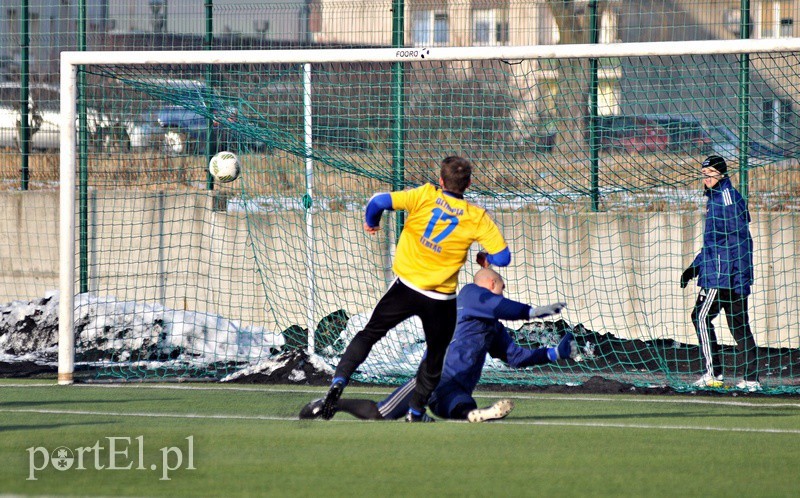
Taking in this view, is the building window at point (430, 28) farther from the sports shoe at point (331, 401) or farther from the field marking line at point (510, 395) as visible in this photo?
the sports shoe at point (331, 401)

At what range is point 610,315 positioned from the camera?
416 inches

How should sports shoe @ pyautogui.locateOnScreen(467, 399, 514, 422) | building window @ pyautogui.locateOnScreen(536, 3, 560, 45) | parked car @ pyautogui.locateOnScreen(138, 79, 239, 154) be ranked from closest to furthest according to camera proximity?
1. sports shoe @ pyautogui.locateOnScreen(467, 399, 514, 422)
2. parked car @ pyautogui.locateOnScreen(138, 79, 239, 154)
3. building window @ pyautogui.locateOnScreen(536, 3, 560, 45)

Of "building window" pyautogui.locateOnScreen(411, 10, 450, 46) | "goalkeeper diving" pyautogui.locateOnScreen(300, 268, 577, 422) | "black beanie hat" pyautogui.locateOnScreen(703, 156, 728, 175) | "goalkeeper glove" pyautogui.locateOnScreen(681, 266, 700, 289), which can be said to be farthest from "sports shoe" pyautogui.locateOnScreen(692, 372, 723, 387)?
"building window" pyautogui.locateOnScreen(411, 10, 450, 46)

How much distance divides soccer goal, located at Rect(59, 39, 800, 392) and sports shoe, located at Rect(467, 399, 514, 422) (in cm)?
282

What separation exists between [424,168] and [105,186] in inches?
142

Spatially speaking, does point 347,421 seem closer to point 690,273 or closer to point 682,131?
point 690,273

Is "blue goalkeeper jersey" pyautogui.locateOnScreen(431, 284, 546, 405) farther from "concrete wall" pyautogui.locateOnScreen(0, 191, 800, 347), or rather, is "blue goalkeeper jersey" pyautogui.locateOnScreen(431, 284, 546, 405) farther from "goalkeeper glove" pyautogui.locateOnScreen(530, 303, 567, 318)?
"concrete wall" pyautogui.locateOnScreen(0, 191, 800, 347)

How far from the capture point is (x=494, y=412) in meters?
6.28

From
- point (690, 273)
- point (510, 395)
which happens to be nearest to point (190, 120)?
point (510, 395)

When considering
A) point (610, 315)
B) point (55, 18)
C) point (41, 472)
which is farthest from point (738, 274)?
point (55, 18)

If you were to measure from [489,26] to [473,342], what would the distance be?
17.6ft

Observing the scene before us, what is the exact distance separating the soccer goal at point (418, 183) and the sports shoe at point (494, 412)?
282cm

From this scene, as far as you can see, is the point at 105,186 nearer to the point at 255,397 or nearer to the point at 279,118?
the point at 279,118

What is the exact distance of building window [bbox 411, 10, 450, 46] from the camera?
1126cm
